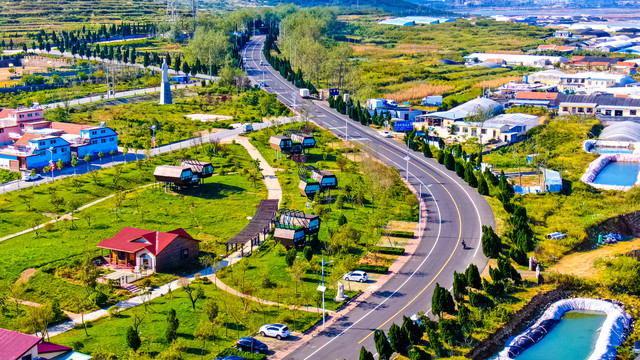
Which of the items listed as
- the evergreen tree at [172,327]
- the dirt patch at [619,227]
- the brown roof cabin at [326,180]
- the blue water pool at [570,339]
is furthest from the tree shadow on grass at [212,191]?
the blue water pool at [570,339]

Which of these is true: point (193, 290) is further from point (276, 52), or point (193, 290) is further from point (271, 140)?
point (276, 52)

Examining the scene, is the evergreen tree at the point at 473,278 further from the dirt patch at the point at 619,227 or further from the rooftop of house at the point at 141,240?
the rooftop of house at the point at 141,240

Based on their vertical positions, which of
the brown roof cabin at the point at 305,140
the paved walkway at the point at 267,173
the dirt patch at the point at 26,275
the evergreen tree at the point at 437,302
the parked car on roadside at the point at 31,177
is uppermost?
the brown roof cabin at the point at 305,140

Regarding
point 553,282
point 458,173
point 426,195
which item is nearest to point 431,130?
point 458,173

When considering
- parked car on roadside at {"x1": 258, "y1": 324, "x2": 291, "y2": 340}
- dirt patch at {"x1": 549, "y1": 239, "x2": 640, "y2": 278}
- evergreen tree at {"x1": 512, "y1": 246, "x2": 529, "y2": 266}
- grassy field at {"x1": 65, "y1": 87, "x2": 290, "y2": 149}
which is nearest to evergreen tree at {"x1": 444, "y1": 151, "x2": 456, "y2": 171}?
dirt patch at {"x1": 549, "y1": 239, "x2": 640, "y2": 278}

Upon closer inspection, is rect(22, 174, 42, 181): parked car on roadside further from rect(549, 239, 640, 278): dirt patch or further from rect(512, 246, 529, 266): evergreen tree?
rect(549, 239, 640, 278): dirt patch

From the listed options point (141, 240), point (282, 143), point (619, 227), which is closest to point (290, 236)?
point (141, 240)
